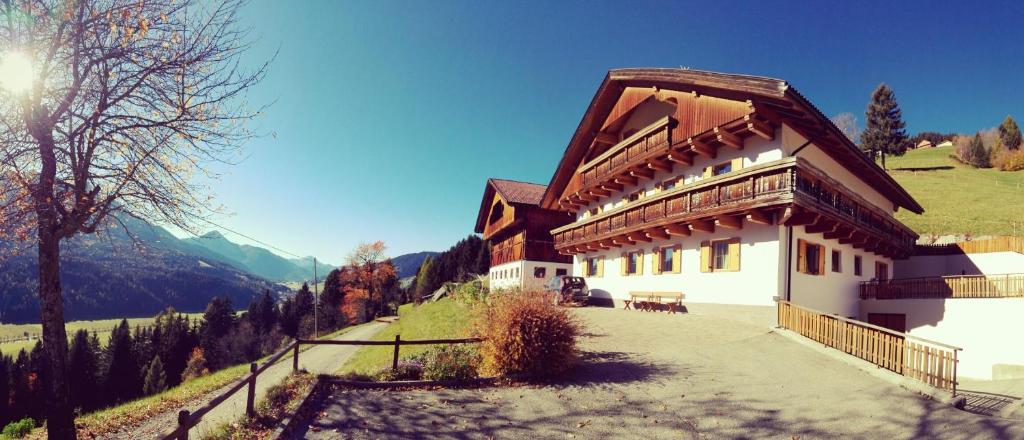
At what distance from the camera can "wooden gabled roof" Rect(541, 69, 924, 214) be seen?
56.3 feet

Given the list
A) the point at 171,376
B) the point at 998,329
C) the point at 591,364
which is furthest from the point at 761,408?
the point at 171,376

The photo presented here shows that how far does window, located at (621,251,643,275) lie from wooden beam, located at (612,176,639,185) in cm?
409

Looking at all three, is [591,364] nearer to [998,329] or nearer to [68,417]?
[68,417]

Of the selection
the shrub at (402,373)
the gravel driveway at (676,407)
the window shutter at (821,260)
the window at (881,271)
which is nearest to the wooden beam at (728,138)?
the window shutter at (821,260)

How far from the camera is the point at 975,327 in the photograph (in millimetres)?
19672

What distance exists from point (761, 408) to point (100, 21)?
548 inches

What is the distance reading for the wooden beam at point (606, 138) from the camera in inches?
1162

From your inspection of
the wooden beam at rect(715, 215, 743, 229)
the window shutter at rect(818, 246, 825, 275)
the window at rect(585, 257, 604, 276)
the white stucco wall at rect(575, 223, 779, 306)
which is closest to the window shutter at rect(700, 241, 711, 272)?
the white stucco wall at rect(575, 223, 779, 306)

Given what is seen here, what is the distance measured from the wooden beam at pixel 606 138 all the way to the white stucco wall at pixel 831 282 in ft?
42.9

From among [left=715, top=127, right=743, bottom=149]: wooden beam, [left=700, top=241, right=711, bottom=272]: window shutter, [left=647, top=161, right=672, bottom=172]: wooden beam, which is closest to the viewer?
[left=715, top=127, right=743, bottom=149]: wooden beam

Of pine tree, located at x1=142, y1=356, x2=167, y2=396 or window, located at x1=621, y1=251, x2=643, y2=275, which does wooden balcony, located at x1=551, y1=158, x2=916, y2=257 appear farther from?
pine tree, located at x1=142, y1=356, x2=167, y2=396

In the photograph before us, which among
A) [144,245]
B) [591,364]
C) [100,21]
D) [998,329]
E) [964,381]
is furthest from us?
[998,329]

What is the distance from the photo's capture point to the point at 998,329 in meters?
18.9

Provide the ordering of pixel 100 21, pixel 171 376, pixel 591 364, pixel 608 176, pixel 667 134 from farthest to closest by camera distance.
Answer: pixel 171 376 < pixel 608 176 < pixel 667 134 < pixel 591 364 < pixel 100 21
